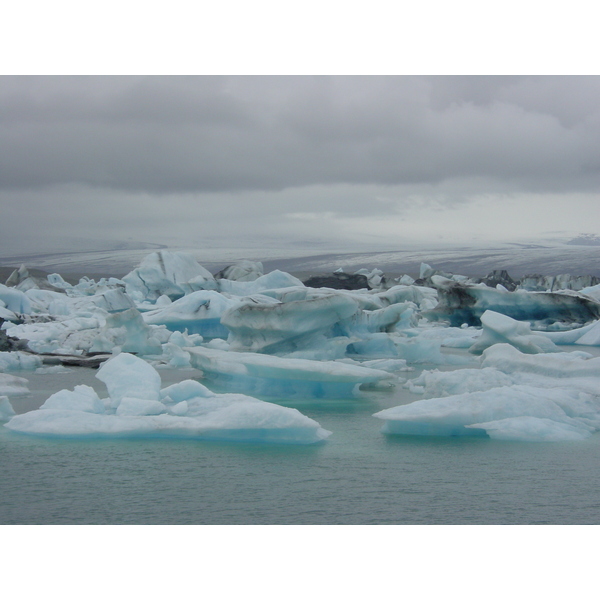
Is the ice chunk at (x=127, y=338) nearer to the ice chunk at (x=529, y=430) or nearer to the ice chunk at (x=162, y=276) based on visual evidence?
the ice chunk at (x=529, y=430)

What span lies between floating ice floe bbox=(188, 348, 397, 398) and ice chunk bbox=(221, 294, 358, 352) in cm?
129

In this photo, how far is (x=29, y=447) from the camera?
406 centimetres

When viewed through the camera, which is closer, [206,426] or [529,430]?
[206,426]

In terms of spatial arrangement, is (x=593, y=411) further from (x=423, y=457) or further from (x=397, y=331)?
(x=397, y=331)

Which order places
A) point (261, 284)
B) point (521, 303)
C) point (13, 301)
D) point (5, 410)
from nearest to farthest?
1. point (5, 410)
2. point (13, 301)
3. point (521, 303)
4. point (261, 284)

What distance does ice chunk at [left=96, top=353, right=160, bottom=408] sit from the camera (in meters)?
4.80

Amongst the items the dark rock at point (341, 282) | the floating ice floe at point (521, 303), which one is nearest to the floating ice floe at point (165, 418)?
the floating ice floe at point (521, 303)

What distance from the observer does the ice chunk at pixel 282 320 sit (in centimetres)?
764

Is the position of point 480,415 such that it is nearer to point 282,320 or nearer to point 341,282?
point 282,320

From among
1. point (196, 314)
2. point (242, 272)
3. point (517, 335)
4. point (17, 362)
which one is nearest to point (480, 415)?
point (517, 335)

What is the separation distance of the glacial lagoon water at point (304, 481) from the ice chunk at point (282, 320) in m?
3.18

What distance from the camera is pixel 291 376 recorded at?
19.3 feet

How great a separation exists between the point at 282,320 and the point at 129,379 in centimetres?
297

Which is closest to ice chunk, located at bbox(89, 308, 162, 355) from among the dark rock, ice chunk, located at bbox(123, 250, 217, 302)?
ice chunk, located at bbox(123, 250, 217, 302)
